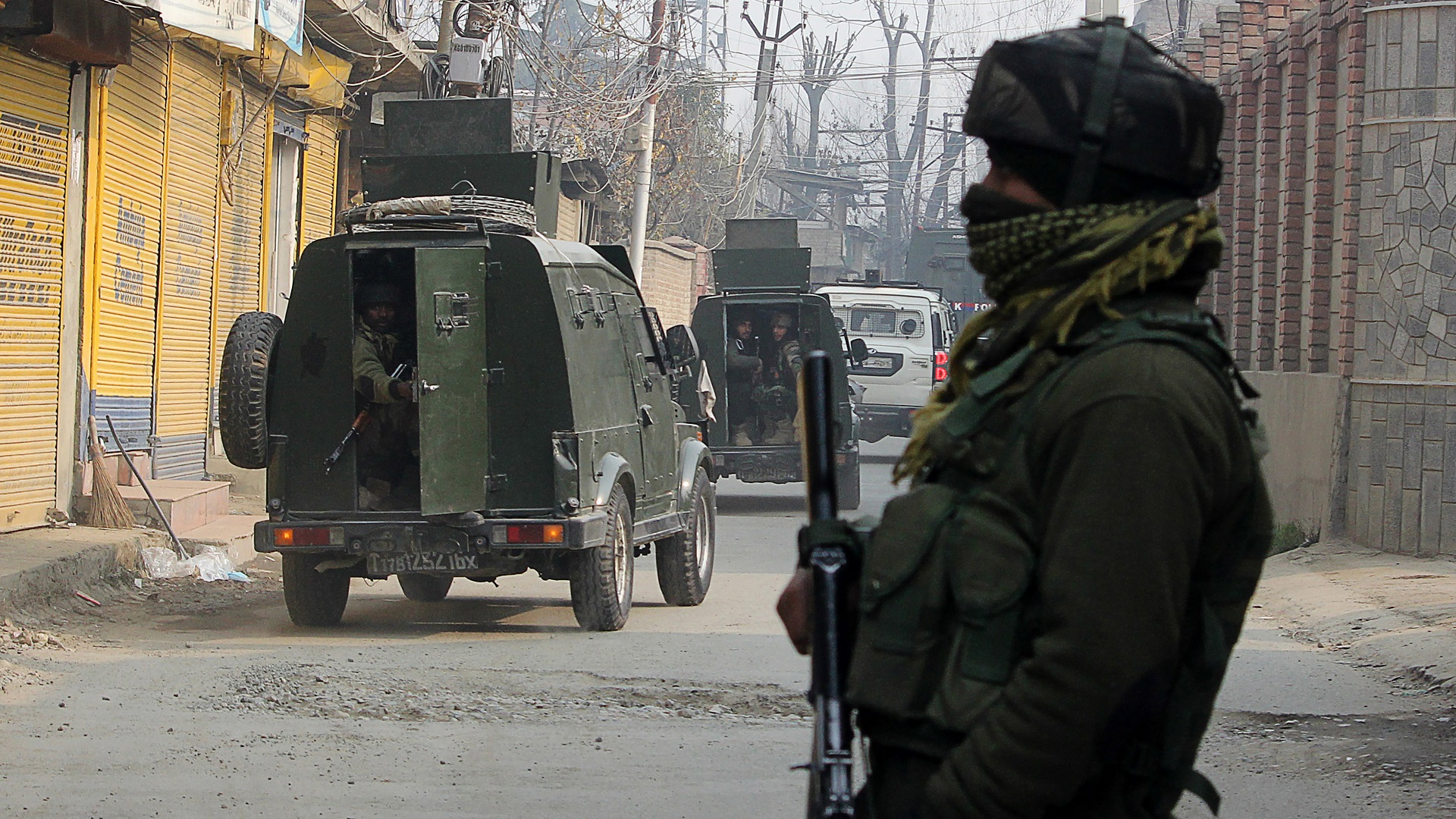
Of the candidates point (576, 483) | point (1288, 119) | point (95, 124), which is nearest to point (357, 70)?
point (95, 124)

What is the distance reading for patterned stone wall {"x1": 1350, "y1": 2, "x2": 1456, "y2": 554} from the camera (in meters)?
11.9

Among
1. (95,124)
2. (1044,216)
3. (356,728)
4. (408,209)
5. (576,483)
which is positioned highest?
(95,124)

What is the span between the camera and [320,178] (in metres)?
18.9

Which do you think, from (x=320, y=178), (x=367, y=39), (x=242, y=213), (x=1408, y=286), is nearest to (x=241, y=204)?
(x=242, y=213)

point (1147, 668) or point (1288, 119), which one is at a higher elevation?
point (1288, 119)

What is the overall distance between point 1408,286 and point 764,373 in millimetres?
7213

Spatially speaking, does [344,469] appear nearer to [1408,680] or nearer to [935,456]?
[1408,680]

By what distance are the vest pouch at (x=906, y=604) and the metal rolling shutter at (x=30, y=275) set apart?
10.1m

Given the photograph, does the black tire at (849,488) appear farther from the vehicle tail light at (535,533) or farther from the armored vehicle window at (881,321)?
the vehicle tail light at (535,533)

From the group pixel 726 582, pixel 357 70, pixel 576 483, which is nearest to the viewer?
pixel 576 483

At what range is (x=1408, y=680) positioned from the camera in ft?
26.8

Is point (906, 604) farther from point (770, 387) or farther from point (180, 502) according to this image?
point (770, 387)

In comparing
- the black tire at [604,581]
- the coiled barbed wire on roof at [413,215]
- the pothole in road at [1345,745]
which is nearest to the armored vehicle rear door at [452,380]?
the coiled barbed wire on roof at [413,215]

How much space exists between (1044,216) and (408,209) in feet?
25.0
